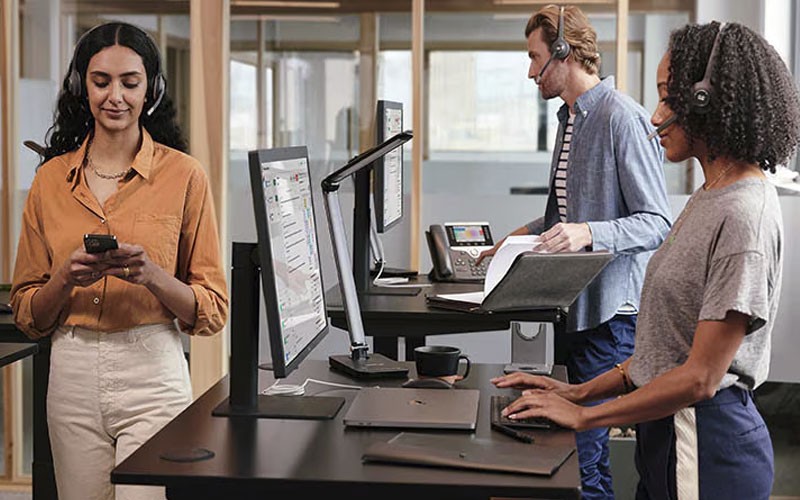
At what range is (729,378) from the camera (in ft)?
6.88

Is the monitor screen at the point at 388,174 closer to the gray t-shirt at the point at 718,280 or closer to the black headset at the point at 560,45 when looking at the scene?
the black headset at the point at 560,45

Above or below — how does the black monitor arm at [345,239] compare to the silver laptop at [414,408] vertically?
above

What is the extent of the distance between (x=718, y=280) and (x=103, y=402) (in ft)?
4.56

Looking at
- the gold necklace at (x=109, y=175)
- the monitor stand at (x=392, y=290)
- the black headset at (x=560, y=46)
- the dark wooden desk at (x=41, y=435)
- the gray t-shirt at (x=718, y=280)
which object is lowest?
the dark wooden desk at (x=41, y=435)

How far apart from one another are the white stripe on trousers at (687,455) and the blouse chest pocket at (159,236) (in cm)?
122

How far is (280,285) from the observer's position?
2.16m

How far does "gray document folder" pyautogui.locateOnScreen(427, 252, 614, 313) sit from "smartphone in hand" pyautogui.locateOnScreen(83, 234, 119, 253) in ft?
3.40

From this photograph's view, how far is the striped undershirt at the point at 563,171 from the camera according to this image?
3.92 metres

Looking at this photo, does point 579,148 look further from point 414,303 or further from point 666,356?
point 666,356

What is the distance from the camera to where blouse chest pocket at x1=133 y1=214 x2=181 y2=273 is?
2682 millimetres

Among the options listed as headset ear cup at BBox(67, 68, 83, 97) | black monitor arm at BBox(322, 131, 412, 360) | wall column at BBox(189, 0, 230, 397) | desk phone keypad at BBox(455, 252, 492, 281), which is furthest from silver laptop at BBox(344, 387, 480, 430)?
wall column at BBox(189, 0, 230, 397)

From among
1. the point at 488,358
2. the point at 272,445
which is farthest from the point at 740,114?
the point at 488,358

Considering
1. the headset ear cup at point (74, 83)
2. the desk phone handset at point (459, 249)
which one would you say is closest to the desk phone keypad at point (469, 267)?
→ the desk phone handset at point (459, 249)

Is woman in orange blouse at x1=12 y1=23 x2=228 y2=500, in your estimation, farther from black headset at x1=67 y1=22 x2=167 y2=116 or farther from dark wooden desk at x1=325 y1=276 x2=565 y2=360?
dark wooden desk at x1=325 y1=276 x2=565 y2=360
